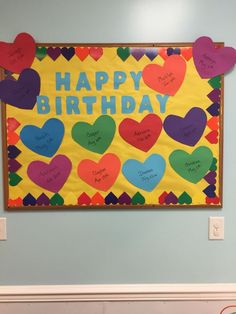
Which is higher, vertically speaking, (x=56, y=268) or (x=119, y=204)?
(x=119, y=204)

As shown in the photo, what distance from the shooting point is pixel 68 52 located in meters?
1.43

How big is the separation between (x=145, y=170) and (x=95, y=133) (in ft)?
0.92

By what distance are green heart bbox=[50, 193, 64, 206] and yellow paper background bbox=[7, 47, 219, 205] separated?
19mm

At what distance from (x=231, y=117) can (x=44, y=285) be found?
3.78 feet

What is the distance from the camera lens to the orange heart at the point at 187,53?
1.44 meters

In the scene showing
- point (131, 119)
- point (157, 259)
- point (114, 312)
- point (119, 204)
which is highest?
point (131, 119)

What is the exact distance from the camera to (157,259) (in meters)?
1.50

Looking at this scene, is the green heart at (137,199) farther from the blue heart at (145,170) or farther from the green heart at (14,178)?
the green heart at (14,178)

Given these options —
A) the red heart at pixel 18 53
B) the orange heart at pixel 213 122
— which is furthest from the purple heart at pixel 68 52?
the orange heart at pixel 213 122

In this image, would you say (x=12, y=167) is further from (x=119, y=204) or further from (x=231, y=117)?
(x=231, y=117)

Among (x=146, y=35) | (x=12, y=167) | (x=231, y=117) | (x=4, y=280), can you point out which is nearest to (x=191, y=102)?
(x=231, y=117)

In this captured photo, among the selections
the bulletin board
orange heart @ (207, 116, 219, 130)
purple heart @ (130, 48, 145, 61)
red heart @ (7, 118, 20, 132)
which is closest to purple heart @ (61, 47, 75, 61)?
the bulletin board

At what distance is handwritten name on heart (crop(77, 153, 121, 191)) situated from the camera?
147cm

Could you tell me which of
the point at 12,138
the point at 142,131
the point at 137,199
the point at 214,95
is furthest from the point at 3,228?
the point at 214,95
